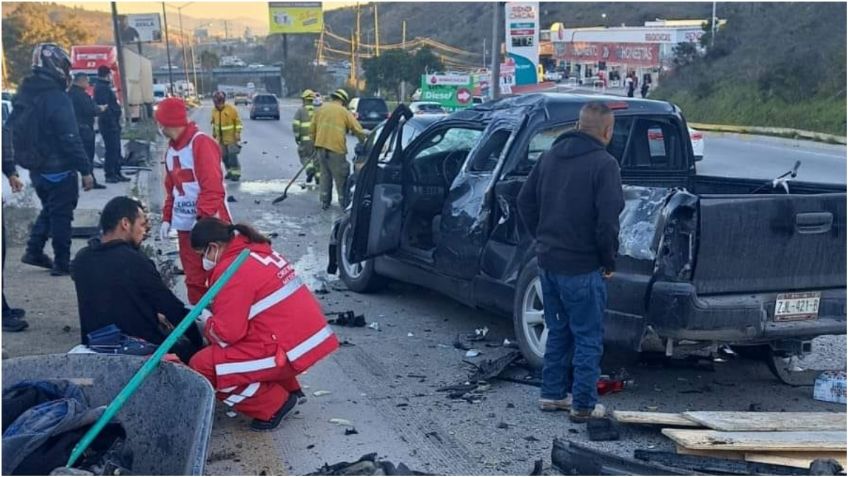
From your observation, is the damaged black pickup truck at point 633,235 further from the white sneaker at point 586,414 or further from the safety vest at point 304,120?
the safety vest at point 304,120

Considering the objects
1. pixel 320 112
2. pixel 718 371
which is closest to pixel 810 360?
pixel 718 371

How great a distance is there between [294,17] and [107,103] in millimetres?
78191

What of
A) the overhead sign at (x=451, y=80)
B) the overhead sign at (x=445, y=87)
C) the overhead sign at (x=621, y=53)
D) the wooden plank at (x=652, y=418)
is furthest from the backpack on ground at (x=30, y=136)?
the overhead sign at (x=621, y=53)

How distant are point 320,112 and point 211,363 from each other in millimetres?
9116

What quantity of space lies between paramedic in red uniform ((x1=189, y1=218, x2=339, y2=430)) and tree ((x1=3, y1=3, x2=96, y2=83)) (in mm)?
60345

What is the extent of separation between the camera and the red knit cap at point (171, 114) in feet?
22.1

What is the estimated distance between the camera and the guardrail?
29.6m

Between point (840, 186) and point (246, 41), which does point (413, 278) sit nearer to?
point (840, 186)

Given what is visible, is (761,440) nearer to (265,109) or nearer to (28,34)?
(265,109)

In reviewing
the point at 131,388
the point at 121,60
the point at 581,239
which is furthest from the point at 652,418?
the point at 121,60

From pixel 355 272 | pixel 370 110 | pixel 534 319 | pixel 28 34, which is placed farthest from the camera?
pixel 28 34

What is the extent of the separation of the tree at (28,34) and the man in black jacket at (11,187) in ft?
185

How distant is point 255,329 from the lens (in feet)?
16.9

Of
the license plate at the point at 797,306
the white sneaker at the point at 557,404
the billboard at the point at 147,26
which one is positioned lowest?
the white sneaker at the point at 557,404
